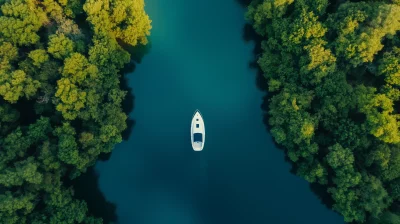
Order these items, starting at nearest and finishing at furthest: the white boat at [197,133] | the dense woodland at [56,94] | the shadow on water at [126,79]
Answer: the dense woodland at [56,94] → the white boat at [197,133] → the shadow on water at [126,79]

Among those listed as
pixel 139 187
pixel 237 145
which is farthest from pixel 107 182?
pixel 237 145

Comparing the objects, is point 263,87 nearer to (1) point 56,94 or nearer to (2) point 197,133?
(2) point 197,133

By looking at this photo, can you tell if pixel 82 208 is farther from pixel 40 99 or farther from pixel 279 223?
pixel 279 223

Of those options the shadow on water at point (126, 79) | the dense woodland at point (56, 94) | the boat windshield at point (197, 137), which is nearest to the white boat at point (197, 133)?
the boat windshield at point (197, 137)

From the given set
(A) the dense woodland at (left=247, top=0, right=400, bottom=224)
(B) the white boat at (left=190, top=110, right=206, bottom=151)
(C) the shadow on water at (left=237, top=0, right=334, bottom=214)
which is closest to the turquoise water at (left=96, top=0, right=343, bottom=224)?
(C) the shadow on water at (left=237, top=0, right=334, bottom=214)

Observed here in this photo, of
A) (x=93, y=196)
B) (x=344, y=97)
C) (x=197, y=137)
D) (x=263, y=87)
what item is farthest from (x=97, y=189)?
(x=344, y=97)

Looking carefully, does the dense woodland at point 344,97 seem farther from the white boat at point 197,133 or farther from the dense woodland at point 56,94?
the dense woodland at point 56,94
